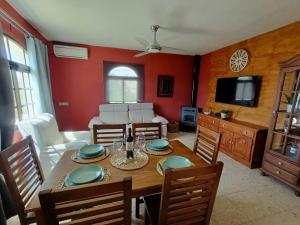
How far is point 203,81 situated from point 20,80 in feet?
14.8

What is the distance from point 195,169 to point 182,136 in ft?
12.0

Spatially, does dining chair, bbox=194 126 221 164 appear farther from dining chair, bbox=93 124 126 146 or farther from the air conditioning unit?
the air conditioning unit

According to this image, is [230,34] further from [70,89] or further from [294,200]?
[70,89]

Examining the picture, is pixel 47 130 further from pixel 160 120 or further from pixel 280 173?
pixel 280 173

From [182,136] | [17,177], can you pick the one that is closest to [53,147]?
[17,177]

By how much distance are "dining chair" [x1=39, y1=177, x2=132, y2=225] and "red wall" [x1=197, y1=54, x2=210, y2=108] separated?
4.43 metres

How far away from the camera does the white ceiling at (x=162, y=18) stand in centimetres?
206

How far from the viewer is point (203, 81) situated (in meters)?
4.86

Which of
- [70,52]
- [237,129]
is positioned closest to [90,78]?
[70,52]

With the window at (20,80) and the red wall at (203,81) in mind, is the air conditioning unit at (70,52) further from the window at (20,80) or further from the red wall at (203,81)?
the red wall at (203,81)

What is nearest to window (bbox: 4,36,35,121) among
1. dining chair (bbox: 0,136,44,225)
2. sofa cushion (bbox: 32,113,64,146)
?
sofa cushion (bbox: 32,113,64,146)

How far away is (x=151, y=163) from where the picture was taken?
1.42m

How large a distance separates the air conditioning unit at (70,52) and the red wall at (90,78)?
113 mm

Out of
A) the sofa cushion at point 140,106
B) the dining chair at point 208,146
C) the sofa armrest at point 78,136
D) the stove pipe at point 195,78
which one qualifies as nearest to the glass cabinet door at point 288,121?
the dining chair at point 208,146
